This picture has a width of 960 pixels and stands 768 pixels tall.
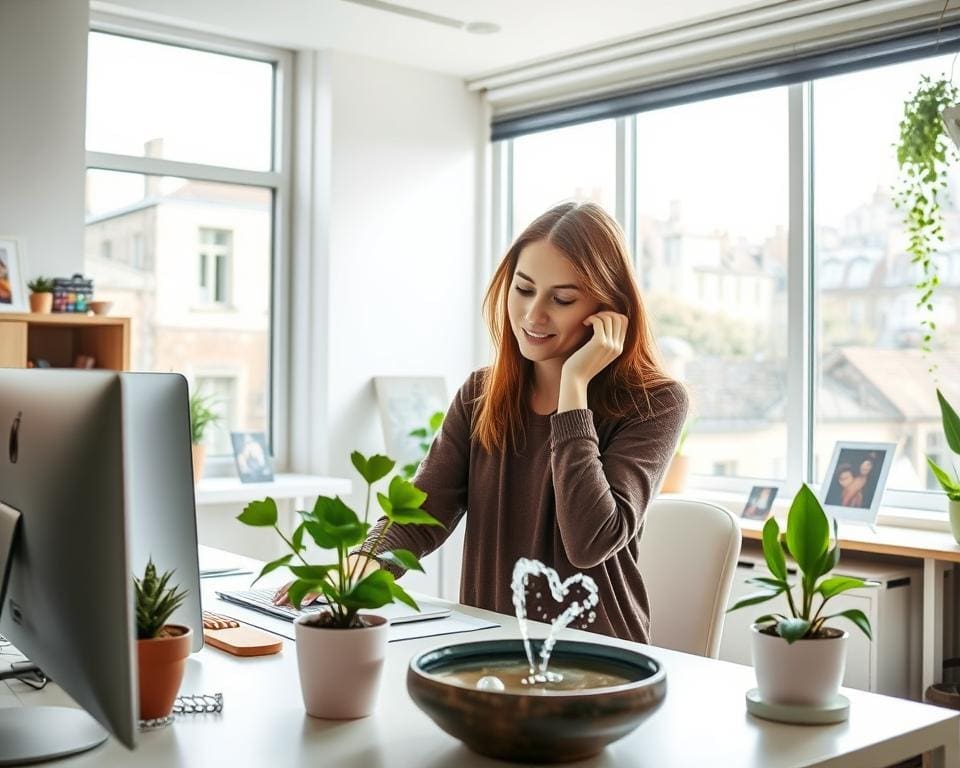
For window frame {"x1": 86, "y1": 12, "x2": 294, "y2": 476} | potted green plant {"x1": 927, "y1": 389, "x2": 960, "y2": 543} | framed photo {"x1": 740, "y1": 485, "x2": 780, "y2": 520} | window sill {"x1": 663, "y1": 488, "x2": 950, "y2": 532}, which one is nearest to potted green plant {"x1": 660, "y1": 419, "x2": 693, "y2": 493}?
window sill {"x1": 663, "y1": 488, "x2": 950, "y2": 532}

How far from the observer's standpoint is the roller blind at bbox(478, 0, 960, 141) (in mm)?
3592

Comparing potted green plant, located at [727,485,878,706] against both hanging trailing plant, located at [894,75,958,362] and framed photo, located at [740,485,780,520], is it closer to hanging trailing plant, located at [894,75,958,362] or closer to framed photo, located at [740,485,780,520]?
hanging trailing plant, located at [894,75,958,362]

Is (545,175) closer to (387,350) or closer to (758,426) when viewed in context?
(387,350)

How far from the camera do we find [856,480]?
363 cm

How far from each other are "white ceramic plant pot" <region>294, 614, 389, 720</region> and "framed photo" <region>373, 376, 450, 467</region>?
10.8ft

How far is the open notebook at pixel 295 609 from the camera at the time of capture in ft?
5.60

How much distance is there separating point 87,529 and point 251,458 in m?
3.33

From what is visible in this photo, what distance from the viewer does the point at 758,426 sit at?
4.18 m

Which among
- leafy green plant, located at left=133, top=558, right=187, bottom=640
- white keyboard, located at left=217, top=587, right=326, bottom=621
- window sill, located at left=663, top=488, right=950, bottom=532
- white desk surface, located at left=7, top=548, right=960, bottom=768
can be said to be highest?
leafy green plant, located at left=133, top=558, right=187, bottom=640

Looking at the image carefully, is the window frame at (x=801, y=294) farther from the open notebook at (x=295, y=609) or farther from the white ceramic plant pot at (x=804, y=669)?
the white ceramic plant pot at (x=804, y=669)

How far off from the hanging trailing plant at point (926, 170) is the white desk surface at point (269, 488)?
84.4 inches

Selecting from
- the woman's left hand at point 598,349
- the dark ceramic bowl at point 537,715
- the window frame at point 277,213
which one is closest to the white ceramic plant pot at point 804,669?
the dark ceramic bowl at point 537,715

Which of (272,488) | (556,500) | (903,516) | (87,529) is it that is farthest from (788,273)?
(87,529)

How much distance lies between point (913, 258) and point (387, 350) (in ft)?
6.88
